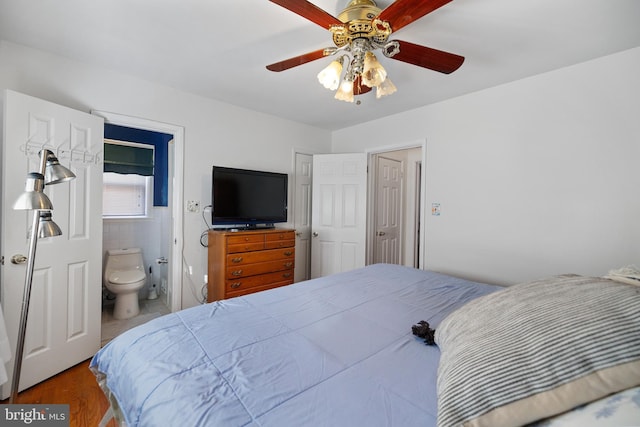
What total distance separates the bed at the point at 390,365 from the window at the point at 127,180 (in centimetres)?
295

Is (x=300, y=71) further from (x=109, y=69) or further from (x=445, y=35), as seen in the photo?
(x=109, y=69)

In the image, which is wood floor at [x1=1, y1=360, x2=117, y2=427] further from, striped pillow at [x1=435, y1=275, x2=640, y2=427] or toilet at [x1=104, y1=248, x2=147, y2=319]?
striped pillow at [x1=435, y1=275, x2=640, y2=427]

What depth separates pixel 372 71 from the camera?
1522mm

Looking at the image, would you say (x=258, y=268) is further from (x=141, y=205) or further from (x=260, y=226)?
(x=141, y=205)

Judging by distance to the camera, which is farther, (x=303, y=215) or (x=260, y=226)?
(x=303, y=215)

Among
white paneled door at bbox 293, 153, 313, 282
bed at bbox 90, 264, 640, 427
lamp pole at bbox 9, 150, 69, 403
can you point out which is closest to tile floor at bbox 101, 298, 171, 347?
lamp pole at bbox 9, 150, 69, 403

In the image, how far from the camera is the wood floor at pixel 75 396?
5.09 feet

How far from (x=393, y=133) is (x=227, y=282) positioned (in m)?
2.53

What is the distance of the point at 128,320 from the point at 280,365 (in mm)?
2865

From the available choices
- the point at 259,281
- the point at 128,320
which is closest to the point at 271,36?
the point at 259,281

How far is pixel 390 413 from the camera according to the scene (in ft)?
2.26

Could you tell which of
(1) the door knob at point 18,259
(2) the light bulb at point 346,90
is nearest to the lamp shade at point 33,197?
(1) the door knob at point 18,259

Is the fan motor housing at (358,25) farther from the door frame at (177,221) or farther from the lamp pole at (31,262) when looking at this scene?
the door frame at (177,221)

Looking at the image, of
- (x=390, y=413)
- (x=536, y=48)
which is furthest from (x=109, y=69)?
(x=536, y=48)
